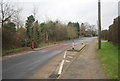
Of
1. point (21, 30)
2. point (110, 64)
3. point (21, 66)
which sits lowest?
point (21, 66)

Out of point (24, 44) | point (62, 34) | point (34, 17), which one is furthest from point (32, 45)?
point (62, 34)

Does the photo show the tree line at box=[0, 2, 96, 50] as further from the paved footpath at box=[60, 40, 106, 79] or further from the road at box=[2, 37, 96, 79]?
the paved footpath at box=[60, 40, 106, 79]

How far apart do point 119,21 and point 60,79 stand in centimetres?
1106

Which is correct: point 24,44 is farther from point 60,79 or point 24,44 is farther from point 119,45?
point 60,79

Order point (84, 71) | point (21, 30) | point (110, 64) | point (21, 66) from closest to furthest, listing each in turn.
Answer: point (84, 71)
point (110, 64)
point (21, 66)
point (21, 30)

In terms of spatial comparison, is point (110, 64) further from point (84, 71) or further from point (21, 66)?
point (21, 66)

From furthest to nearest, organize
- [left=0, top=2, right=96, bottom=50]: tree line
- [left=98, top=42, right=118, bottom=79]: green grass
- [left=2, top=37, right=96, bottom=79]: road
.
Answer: [left=0, top=2, right=96, bottom=50]: tree line < [left=2, top=37, right=96, bottom=79]: road < [left=98, top=42, right=118, bottom=79]: green grass

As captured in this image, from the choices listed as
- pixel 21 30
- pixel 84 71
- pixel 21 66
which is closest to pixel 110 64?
pixel 84 71

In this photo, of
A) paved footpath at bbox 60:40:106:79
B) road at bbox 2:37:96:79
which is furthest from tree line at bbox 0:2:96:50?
paved footpath at bbox 60:40:106:79

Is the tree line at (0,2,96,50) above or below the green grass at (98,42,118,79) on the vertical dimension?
above

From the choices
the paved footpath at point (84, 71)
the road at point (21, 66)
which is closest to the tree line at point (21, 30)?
the road at point (21, 66)

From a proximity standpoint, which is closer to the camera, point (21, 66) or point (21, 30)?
point (21, 66)

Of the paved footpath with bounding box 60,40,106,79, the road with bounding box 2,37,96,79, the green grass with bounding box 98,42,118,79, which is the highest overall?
the green grass with bounding box 98,42,118,79

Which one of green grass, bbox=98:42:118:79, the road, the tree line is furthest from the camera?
the tree line
